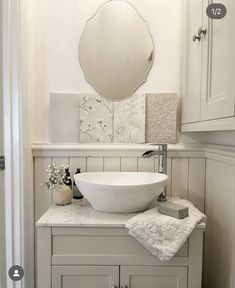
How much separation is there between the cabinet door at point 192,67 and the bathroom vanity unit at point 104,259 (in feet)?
1.66

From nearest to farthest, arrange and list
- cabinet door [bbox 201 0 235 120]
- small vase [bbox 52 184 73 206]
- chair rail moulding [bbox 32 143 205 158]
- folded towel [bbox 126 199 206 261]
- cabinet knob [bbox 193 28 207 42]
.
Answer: cabinet door [bbox 201 0 235 120]
folded towel [bbox 126 199 206 261]
cabinet knob [bbox 193 28 207 42]
small vase [bbox 52 184 73 206]
chair rail moulding [bbox 32 143 205 158]

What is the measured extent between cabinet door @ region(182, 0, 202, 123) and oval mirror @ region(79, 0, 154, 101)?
0.68ft

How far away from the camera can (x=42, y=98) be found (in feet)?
4.54

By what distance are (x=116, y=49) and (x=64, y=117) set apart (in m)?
0.45

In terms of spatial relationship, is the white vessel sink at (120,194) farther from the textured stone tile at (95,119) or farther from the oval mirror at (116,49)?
the oval mirror at (116,49)

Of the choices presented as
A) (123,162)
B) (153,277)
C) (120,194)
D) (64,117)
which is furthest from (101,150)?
(153,277)

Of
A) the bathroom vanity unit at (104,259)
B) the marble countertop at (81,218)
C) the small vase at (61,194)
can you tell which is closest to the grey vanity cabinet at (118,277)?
the bathroom vanity unit at (104,259)

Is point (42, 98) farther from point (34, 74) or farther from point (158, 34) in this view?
point (158, 34)

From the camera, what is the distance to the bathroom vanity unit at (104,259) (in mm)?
970

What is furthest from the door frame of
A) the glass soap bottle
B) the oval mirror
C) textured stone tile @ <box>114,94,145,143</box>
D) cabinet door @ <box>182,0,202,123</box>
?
cabinet door @ <box>182,0,202,123</box>

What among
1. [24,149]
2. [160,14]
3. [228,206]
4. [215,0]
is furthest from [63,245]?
[160,14]

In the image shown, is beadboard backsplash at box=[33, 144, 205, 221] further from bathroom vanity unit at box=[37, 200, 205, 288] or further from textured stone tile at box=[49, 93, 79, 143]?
bathroom vanity unit at box=[37, 200, 205, 288]

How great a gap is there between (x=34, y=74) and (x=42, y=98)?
130mm

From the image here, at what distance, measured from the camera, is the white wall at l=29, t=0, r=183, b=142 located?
1362mm
